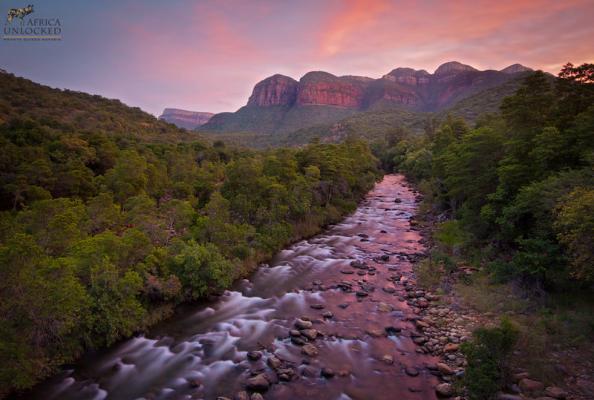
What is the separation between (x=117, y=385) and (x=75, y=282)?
4436 mm

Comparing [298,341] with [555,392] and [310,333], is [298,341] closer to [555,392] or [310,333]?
[310,333]

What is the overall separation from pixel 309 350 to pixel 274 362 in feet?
5.82

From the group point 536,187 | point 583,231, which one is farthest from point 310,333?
point 536,187

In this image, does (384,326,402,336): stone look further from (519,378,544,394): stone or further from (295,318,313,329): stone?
(519,378,544,394): stone

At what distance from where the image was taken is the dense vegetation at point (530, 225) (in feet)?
40.3

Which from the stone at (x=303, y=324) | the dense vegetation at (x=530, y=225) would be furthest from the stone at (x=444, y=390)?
the stone at (x=303, y=324)

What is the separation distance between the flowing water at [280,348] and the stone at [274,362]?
0.27 meters

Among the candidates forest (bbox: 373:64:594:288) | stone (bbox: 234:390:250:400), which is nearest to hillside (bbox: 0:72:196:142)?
stone (bbox: 234:390:250:400)

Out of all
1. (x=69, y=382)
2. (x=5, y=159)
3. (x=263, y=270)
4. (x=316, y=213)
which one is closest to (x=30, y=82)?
(x=5, y=159)

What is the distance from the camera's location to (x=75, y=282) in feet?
45.2

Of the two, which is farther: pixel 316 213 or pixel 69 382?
pixel 316 213

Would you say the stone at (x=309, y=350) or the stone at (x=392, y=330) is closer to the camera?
the stone at (x=309, y=350)

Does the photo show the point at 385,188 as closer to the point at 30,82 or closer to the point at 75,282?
the point at 75,282

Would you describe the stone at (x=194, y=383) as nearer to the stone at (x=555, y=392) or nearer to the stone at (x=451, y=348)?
the stone at (x=451, y=348)
